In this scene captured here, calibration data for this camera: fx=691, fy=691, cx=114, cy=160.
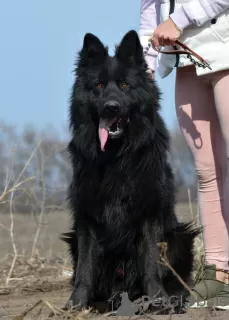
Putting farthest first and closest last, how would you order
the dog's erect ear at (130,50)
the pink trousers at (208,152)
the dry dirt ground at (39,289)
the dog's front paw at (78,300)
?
the dog's erect ear at (130,50) < the dog's front paw at (78,300) < the pink trousers at (208,152) < the dry dirt ground at (39,289)

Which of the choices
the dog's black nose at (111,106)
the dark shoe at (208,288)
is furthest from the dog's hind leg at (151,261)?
the dog's black nose at (111,106)

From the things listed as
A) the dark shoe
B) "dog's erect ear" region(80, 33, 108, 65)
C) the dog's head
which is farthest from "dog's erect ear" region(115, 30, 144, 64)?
the dark shoe

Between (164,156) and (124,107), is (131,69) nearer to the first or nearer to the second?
(124,107)

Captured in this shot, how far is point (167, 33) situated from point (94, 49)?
2.14 feet

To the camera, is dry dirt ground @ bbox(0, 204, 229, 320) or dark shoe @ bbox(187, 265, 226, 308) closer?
dry dirt ground @ bbox(0, 204, 229, 320)

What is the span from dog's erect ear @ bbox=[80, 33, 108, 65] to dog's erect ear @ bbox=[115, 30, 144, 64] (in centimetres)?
11

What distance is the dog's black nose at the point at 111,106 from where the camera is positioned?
4.32 m

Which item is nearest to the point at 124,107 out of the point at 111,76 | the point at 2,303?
the point at 111,76

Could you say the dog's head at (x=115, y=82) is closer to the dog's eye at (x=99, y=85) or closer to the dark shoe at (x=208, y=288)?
the dog's eye at (x=99, y=85)

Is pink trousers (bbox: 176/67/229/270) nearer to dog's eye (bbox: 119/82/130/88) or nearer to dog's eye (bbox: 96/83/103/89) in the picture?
dog's eye (bbox: 119/82/130/88)

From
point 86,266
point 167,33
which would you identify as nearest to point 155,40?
point 167,33

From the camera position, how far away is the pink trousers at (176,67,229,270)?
428 centimetres

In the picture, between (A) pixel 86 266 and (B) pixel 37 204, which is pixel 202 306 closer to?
(A) pixel 86 266

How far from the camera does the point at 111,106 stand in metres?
4.32
